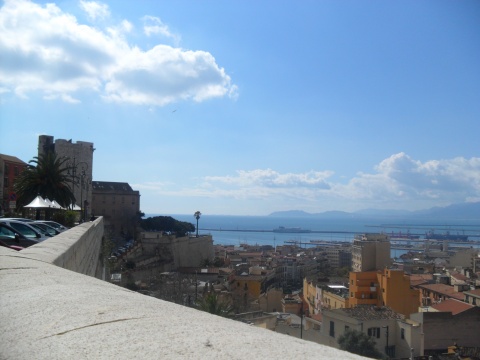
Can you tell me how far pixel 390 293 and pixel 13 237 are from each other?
28.5m

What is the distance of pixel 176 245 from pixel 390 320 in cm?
3228

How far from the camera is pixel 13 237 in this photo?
438 inches

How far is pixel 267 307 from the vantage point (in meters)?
35.3

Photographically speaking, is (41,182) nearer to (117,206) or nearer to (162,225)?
(117,206)

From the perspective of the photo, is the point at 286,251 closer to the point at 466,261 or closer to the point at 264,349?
the point at 466,261

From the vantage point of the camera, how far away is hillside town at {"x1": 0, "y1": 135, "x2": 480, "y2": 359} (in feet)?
73.4

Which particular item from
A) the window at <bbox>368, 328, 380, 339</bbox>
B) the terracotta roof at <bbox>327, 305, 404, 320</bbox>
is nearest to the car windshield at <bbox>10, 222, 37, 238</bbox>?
the terracotta roof at <bbox>327, 305, 404, 320</bbox>

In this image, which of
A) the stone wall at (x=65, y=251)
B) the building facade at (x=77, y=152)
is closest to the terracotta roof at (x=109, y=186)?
the building facade at (x=77, y=152)

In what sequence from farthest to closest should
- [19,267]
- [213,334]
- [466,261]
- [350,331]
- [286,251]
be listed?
[286,251], [466,261], [350,331], [19,267], [213,334]

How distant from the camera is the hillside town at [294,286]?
2236cm

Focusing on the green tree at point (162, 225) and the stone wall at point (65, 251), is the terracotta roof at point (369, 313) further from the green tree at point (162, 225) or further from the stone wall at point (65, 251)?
the green tree at point (162, 225)

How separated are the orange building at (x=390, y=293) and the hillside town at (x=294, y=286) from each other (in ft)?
0.23

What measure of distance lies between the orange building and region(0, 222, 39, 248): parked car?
85.3 ft

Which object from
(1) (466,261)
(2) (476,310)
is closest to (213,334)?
(2) (476,310)
